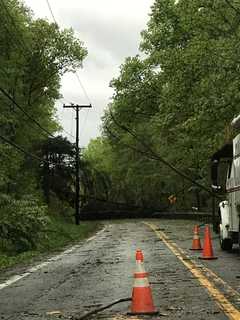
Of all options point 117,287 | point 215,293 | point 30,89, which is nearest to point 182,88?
point 30,89

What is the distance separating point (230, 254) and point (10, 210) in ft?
31.8

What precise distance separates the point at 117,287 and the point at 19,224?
1299 cm

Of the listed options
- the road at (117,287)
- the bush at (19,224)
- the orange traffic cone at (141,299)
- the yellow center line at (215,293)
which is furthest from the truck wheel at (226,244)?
the orange traffic cone at (141,299)

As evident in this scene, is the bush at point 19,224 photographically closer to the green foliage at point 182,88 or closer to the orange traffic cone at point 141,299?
the green foliage at point 182,88

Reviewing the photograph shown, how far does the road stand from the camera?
8.03 metres

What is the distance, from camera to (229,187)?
16.1 meters

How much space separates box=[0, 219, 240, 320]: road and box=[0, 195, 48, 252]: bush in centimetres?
637

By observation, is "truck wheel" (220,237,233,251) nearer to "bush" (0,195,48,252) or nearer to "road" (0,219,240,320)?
"road" (0,219,240,320)

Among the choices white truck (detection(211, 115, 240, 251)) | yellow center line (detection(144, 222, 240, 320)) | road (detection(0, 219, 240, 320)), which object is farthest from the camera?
white truck (detection(211, 115, 240, 251))

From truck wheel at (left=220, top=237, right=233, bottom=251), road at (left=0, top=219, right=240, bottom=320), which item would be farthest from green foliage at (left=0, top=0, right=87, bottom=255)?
road at (left=0, top=219, right=240, bottom=320)

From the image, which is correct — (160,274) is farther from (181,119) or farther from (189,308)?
(181,119)

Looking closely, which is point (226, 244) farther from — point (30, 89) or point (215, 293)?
point (30, 89)

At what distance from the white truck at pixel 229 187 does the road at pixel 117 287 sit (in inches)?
31.0

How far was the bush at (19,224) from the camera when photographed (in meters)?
22.8
